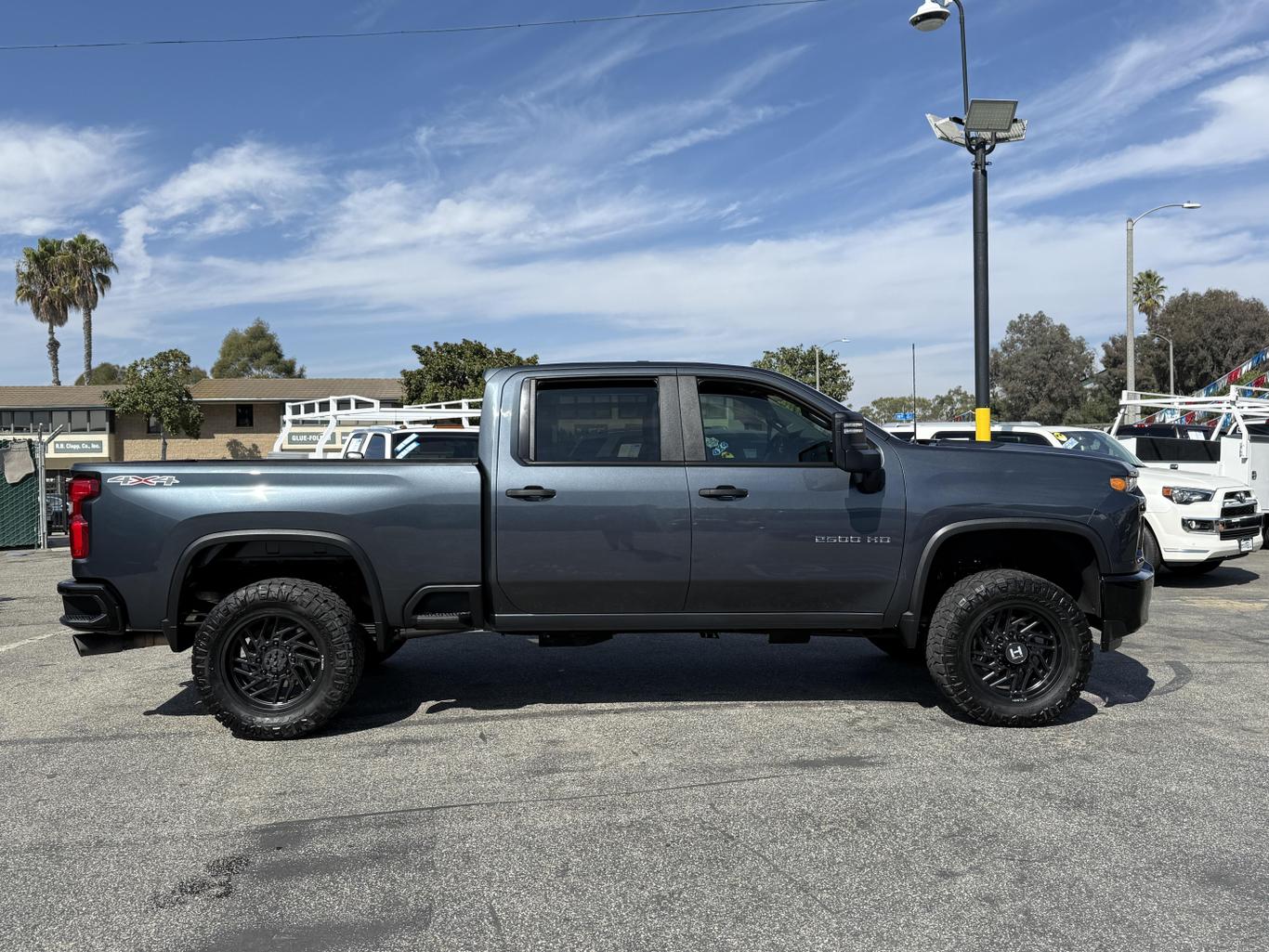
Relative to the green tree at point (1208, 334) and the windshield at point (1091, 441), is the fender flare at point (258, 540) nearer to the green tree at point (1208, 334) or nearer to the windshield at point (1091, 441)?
the windshield at point (1091, 441)

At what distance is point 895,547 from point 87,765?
13.8ft

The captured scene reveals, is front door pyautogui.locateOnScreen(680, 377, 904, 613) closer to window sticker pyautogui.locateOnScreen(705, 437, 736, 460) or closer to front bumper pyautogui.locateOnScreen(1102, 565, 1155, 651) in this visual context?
window sticker pyautogui.locateOnScreen(705, 437, 736, 460)

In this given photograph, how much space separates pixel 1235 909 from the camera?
3232mm

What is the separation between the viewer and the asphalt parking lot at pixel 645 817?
3.20 m

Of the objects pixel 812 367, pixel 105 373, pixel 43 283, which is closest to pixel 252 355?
pixel 105 373

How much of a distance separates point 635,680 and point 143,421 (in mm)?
46607

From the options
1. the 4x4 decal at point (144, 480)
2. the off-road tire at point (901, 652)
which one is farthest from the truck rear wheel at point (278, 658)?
the off-road tire at point (901, 652)

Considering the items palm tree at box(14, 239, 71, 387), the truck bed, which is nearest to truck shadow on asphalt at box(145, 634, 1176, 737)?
the truck bed

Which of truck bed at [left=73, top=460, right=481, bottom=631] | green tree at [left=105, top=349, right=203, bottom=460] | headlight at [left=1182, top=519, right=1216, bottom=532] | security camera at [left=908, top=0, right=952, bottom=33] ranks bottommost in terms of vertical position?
headlight at [left=1182, top=519, right=1216, bottom=532]

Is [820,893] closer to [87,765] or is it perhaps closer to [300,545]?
[300,545]

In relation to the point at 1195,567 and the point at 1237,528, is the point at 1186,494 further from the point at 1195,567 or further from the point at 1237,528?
the point at 1195,567

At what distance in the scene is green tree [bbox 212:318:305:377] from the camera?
86.6 meters

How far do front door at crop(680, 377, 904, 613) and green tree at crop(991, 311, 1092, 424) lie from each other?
229ft

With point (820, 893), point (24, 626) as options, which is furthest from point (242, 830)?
point (24, 626)
